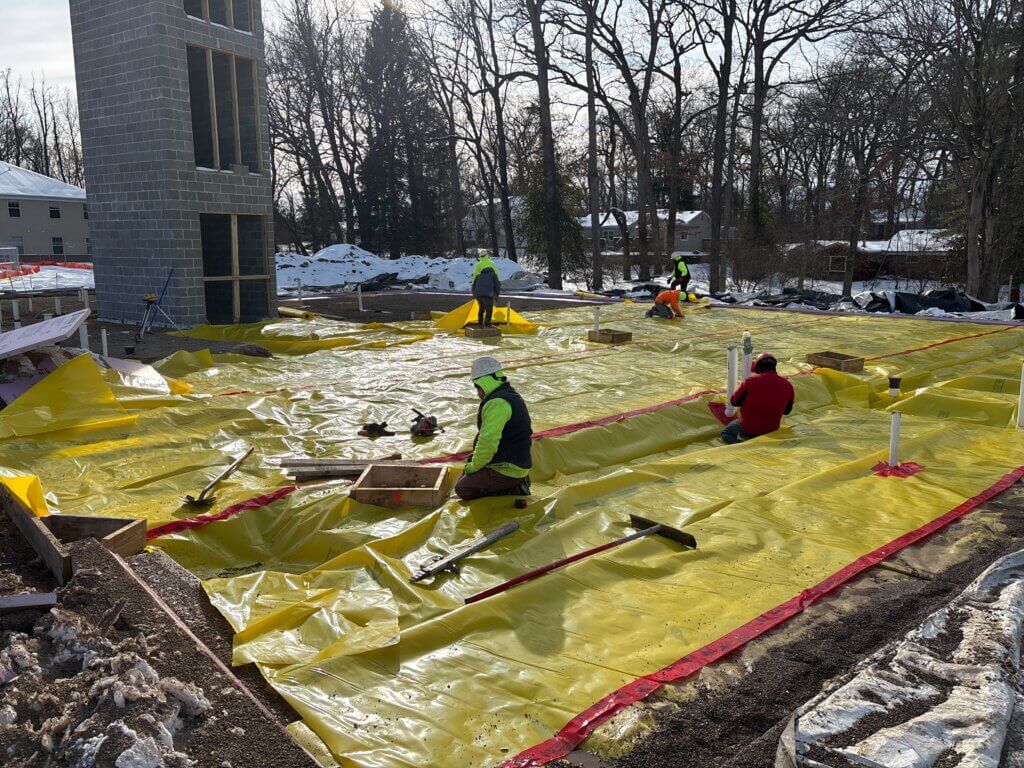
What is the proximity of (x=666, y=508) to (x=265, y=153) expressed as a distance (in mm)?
15491

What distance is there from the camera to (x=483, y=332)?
1456 centimetres

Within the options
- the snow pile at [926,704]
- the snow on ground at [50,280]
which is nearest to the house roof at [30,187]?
the snow on ground at [50,280]

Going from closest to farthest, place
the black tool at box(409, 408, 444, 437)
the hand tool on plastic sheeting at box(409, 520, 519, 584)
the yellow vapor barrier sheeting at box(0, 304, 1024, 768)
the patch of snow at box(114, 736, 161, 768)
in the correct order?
1. the patch of snow at box(114, 736, 161, 768)
2. the yellow vapor barrier sheeting at box(0, 304, 1024, 768)
3. the hand tool on plastic sheeting at box(409, 520, 519, 584)
4. the black tool at box(409, 408, 444, 437)

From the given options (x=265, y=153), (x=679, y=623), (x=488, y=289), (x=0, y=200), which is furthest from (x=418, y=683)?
(x=0, y=200)

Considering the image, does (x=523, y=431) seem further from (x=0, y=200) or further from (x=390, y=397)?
(x=0, y=200)

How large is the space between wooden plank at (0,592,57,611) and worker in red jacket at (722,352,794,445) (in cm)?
624

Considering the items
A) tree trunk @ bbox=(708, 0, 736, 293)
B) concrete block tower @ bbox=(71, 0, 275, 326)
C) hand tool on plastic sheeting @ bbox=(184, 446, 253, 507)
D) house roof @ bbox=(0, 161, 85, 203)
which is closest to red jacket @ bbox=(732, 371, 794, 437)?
hand tool on plastic sheeting @ bbox=(184, 446, 253, 507)

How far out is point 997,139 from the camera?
19.6m

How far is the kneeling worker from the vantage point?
576 cm

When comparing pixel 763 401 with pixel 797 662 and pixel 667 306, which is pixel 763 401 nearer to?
pixel 797 662

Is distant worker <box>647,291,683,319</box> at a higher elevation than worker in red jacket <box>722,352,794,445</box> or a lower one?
higher

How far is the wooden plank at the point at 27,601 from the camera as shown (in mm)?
3877

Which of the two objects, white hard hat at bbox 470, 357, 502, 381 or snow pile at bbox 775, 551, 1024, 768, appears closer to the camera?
snow pile at bbox 775, 551, 1024, 768

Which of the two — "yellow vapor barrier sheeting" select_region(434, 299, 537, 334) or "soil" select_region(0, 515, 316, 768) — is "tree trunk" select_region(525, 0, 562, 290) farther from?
"soil" select_region(0, 515, 316, 768)
